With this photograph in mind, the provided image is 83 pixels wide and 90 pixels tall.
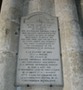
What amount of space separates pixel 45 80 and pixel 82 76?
2.86ft

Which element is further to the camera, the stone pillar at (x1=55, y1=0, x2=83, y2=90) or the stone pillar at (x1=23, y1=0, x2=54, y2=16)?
the stone pillar at (x1=23, y1=0, x2=54, y2=16)

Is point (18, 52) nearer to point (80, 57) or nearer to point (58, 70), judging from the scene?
point (58, 70)

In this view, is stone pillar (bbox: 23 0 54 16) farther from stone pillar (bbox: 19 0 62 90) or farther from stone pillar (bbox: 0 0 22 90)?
stone pillar (bbox: 0 0 22 90)

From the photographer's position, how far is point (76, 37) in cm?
455

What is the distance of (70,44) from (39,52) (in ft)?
2.75

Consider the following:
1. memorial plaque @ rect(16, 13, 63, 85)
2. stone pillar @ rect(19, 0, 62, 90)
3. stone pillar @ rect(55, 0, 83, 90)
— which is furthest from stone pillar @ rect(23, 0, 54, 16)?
memorial plaque @ rect(16, 13, 63, 85)

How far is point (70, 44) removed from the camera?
4426 mm

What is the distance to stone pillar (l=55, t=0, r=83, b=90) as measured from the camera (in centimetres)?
396

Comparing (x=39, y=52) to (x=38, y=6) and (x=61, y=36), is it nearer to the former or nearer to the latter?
(x=61, y=36)

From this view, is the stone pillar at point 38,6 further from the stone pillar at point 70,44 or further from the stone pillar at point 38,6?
→ the stone pillar at point 70,44

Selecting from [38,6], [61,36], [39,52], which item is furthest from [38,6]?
[39,52]

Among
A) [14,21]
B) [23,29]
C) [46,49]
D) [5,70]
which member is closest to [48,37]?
[46,49]

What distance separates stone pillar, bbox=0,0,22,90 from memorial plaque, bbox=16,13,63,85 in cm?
15

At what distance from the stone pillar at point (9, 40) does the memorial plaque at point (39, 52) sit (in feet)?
0.49
